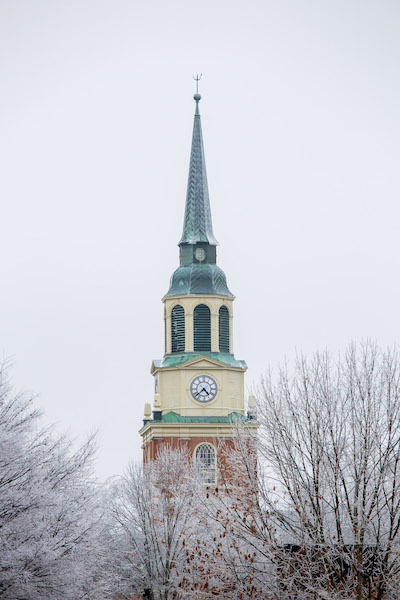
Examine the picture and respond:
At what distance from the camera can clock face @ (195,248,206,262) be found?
98.5 meters

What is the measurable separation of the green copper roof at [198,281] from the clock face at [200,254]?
0.65 meters

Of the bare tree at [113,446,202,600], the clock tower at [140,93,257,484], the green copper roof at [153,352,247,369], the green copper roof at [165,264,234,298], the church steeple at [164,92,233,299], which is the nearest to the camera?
the bare tree at [113,446,202,600]

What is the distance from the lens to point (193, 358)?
95.4 metres

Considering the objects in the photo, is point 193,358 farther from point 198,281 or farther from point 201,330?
point 198,281

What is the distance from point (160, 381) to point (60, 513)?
182ft

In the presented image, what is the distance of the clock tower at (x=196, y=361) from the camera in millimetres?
94000

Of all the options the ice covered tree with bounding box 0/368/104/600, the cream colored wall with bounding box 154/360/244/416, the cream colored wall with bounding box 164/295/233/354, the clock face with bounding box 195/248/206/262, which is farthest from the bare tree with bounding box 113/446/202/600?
the clock face with bounding box 195/248/206/262

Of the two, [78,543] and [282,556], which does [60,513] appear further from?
[282,556]

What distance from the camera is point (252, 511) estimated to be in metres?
38.7

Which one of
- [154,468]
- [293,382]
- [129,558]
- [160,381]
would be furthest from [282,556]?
[160,381]

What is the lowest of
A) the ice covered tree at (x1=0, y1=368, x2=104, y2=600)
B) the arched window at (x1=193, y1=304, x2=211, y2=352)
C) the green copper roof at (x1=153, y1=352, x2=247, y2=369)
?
the ice covered tree at (x1=0, y1=368, x2=104, y2=600)

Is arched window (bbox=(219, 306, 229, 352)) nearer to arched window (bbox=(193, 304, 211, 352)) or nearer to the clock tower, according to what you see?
the clock tower

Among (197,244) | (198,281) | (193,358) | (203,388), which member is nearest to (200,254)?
(197,244)

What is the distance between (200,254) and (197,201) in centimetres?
367
